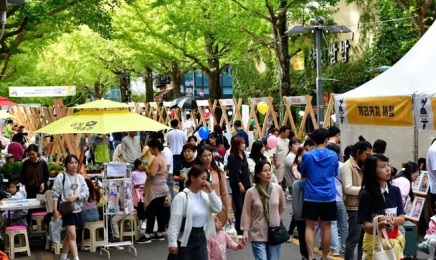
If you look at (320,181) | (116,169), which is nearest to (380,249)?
(320,181)

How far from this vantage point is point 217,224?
696 centimetres

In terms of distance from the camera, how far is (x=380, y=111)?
32.2 ft

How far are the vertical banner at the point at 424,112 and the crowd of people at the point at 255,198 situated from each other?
62 centimetres

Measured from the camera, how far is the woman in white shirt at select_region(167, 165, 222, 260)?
622 centimetres

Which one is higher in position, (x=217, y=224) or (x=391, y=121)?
(x=391, y=121)

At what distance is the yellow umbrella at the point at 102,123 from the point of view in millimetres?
10203

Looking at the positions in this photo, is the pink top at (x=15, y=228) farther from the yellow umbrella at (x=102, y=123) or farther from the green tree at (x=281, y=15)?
the green tree at (x=281, y=15)

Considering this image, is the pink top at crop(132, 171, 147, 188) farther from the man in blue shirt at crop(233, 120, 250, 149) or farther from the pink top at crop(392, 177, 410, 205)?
the man in blue shirt at crop(233, 120, 250, 149)

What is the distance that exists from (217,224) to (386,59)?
63.1 ft

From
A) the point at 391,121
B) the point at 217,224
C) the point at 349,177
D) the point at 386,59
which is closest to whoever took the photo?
the point at 217,224

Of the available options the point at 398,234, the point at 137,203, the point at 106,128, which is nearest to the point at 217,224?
the point at 398,234

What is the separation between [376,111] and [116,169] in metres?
4.35

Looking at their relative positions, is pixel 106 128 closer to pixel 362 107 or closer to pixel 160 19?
pixel 362 107

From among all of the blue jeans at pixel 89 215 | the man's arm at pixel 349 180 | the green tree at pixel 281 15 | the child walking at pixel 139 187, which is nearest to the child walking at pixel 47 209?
the blue jeans at pixel 89 215
